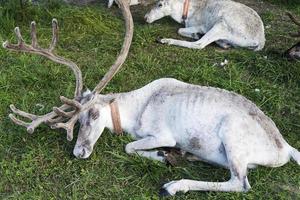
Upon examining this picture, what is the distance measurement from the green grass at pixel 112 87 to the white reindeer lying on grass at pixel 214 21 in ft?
0.47

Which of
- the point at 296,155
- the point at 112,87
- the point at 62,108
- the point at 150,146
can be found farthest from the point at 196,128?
the point at 112,87

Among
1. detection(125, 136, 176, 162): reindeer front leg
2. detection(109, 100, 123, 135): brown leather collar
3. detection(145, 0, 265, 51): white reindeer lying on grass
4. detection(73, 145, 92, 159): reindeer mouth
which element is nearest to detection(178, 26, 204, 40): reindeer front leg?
detection(145, 0, 265, 51): white reindeer lying on grass

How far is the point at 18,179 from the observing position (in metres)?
4.91

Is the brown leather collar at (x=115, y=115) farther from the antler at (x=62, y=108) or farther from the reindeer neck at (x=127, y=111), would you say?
the antler at (x=62, y=108)

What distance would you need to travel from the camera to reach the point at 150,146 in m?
5.05

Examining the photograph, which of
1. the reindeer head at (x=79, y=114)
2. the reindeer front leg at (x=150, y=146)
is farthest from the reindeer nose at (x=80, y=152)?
the reindeer front leg at (x=150, y=146)

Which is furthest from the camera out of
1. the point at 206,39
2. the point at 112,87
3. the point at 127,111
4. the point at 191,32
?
the point at 191,32

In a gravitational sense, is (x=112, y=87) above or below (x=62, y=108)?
below

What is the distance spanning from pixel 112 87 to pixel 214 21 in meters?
2.17

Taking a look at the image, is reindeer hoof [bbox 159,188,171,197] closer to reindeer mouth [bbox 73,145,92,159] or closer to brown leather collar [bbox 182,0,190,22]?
reindeer mouth [bbox 73,145,92,159]

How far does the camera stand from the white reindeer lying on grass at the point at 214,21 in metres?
7.39

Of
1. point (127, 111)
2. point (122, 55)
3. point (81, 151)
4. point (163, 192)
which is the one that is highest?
point (122, 55)

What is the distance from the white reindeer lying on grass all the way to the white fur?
2332 millimetres

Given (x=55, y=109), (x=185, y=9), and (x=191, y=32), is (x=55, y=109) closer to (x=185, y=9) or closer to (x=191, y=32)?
(x=191, y=32)
